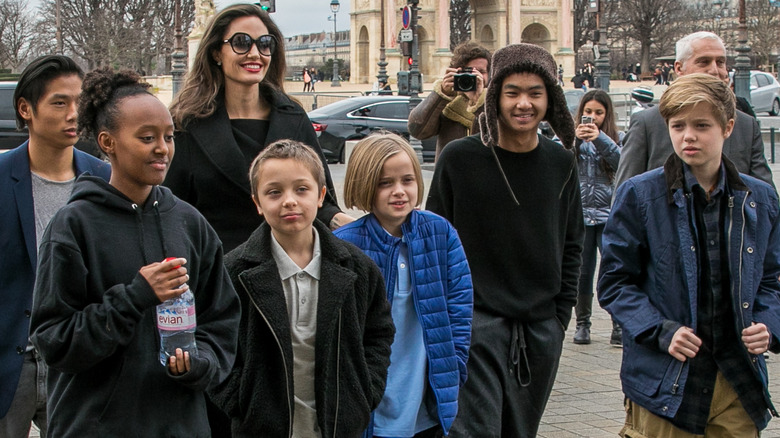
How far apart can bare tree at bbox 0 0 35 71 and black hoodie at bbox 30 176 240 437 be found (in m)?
63.1

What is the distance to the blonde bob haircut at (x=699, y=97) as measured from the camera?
378cm

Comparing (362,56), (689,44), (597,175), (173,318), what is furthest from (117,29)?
(173,318)

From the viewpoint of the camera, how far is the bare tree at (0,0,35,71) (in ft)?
→ 208

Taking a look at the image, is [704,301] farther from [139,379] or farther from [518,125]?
[139,379]

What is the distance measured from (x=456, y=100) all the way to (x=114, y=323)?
11.8ft

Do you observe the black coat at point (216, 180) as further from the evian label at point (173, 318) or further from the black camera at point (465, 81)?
the black camera at point (465, 81)

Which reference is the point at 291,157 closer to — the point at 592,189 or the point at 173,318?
the point at 173,318

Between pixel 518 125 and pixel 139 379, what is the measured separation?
1.91 meters

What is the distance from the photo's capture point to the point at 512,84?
4.23 metres

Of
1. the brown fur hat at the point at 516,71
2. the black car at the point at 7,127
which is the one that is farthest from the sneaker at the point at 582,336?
the black car at the point at 7,127

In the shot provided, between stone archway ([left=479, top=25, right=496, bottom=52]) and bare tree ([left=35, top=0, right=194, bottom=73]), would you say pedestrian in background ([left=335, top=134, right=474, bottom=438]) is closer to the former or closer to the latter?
bare tree ([left=35, top=0, right=194, bottom=73])

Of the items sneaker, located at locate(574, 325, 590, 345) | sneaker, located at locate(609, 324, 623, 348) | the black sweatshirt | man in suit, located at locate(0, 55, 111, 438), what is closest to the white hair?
the black sweatshirt

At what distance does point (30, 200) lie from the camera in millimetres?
3910

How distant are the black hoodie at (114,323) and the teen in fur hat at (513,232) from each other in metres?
1.32
